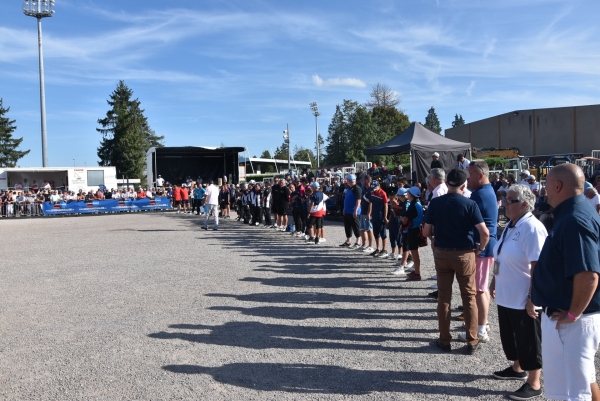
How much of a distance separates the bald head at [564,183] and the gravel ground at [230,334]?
1.89 metres

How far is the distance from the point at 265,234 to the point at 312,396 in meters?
12.2

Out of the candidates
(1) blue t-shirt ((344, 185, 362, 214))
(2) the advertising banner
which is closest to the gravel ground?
(1) blue t-shirt ((344, 185, 362, 214))

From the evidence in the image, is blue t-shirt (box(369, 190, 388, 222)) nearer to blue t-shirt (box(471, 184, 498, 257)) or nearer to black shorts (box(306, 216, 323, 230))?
black shorts (box(306, 216, 323, 230))

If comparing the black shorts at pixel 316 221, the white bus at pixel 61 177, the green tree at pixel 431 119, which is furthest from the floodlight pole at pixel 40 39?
the green tree at pixel 431 119

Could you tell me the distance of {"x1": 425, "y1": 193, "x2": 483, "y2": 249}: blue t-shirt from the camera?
4809 millimetres

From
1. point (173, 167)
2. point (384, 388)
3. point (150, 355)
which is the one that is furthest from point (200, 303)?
point (173, 167)

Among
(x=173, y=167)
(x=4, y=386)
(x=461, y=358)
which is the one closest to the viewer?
(x=4, y=386)

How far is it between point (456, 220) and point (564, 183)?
1.89m

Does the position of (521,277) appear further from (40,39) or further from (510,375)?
(40,39)

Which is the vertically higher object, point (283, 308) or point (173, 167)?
Result: point (173, 167)

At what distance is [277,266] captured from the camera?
992cm

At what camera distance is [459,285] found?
483cm

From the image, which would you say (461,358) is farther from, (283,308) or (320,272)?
(320,272)

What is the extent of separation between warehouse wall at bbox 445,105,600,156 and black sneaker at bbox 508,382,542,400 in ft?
161
